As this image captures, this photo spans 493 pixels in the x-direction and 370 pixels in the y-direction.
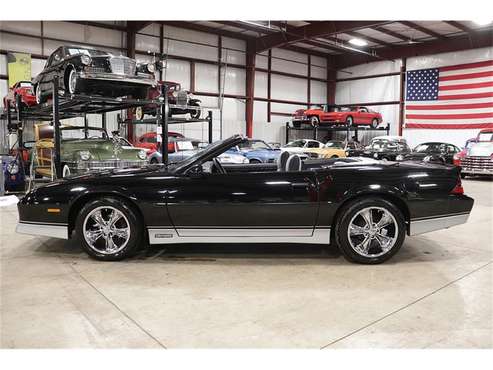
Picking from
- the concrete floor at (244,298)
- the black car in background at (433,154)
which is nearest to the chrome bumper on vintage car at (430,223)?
the concrete floor at (244,298)

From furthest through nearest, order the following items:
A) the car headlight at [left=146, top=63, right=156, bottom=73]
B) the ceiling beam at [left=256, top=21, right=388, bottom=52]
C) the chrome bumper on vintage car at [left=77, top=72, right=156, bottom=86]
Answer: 1. the ceiling beam at [left=256, top=21, right=388, bottom=52]
2. the car headlight at [left=146, top=63, right=156, bottom=73]
3. the chrome bumper on vintage car at [left=77, top=72, right=156, bottom=86]

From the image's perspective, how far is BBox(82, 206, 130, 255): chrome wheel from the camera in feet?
12.7

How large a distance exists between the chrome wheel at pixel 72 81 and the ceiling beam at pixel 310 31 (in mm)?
11128

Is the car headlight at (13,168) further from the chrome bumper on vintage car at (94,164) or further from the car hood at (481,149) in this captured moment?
the car hood at (481,149)

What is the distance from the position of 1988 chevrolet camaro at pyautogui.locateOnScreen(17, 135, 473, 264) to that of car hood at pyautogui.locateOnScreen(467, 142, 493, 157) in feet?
34.7

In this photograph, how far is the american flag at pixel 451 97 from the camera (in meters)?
18.9

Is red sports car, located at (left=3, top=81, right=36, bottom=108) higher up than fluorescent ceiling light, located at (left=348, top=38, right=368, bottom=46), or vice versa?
fluorescent ceiling light, located at (left=348, top=38, right=368, bottom=46)

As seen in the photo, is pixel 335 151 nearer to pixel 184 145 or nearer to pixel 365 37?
pixel 184 145

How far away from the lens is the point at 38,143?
368 inches

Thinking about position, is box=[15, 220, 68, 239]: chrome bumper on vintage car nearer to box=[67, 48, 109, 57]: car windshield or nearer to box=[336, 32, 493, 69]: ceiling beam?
box=[67, 48, 109, 57]: car windshield

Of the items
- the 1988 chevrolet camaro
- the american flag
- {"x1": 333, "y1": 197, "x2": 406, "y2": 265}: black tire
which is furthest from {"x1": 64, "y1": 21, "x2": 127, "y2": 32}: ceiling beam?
{"x1": 333, "y1": 197, "x2": 406, "y2": 265}: black tire

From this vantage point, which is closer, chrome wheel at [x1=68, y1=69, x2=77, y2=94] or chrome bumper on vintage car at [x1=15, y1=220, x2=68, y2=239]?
chrome bumper on vintage car at [x1=15, y1=220, x2=68, y2=239]

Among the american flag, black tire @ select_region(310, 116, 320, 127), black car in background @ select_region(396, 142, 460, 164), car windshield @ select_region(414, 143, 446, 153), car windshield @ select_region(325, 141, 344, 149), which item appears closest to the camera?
black car in background @ select_region(396, 142, 460, 164)
